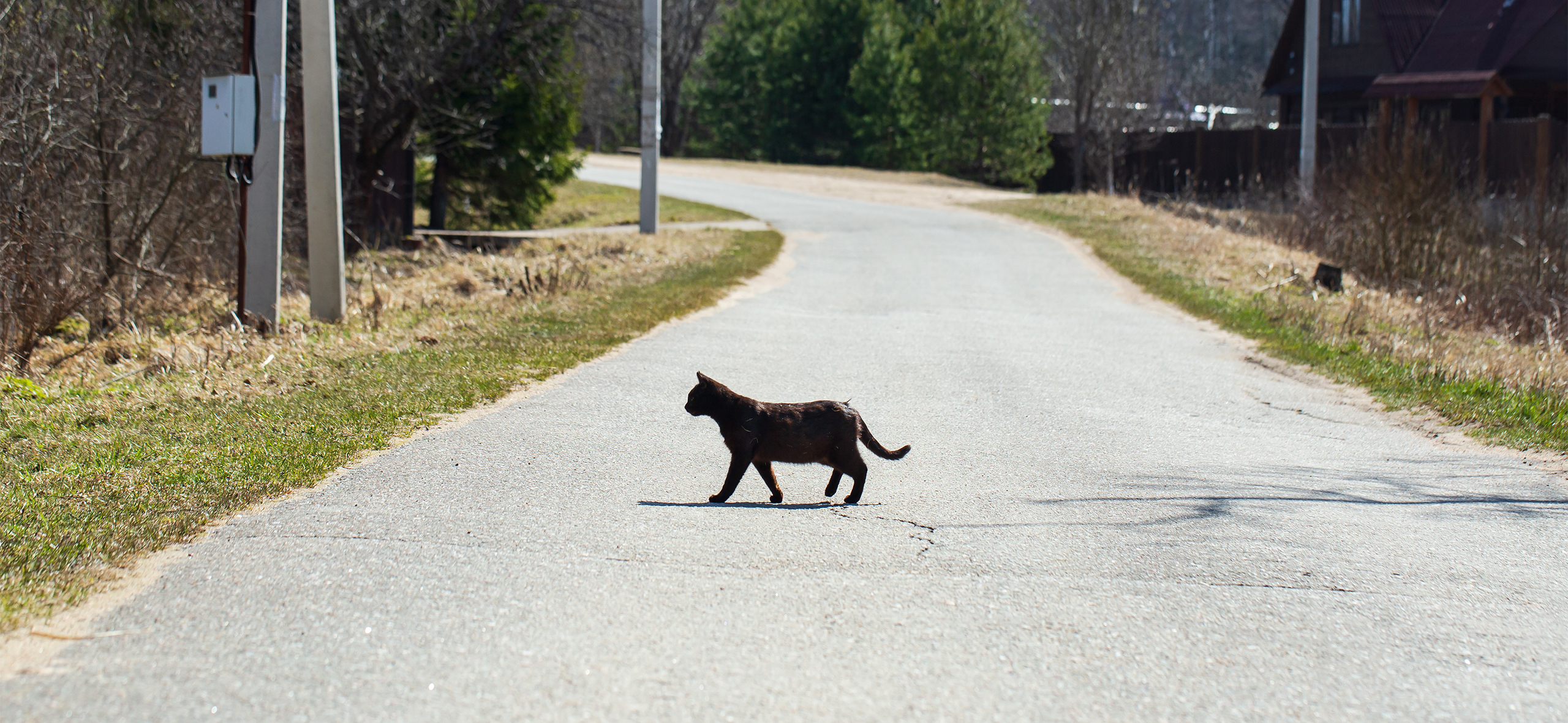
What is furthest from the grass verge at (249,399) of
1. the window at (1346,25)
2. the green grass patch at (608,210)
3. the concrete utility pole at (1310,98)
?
the window at (1346,25)

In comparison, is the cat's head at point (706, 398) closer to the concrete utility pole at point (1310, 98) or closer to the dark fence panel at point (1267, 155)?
the dark fence panel at point (1267, 155)

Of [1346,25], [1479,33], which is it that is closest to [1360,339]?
[1479,33]

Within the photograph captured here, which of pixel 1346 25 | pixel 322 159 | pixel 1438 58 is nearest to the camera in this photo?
pixel 322 159

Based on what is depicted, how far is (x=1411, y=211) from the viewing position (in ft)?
60.4

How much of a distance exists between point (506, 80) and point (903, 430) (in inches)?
640

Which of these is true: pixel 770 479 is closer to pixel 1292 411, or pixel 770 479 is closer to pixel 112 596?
pixel 112 596

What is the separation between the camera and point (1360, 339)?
513 inches

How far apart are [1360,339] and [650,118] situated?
1301 centimetres

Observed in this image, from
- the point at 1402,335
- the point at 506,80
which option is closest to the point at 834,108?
the point at 506,80

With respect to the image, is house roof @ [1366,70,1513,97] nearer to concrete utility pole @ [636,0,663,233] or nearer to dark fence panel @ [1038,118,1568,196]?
dark fence panel @ [1038,118,1568,196]

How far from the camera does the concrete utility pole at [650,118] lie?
70.0ft

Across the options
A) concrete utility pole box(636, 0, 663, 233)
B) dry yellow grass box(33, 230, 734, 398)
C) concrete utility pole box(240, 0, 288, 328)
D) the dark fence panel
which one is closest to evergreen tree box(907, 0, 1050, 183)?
the dark fence panel

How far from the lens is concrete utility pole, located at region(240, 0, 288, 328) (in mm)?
11219

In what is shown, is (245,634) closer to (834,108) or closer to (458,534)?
(458,534)
